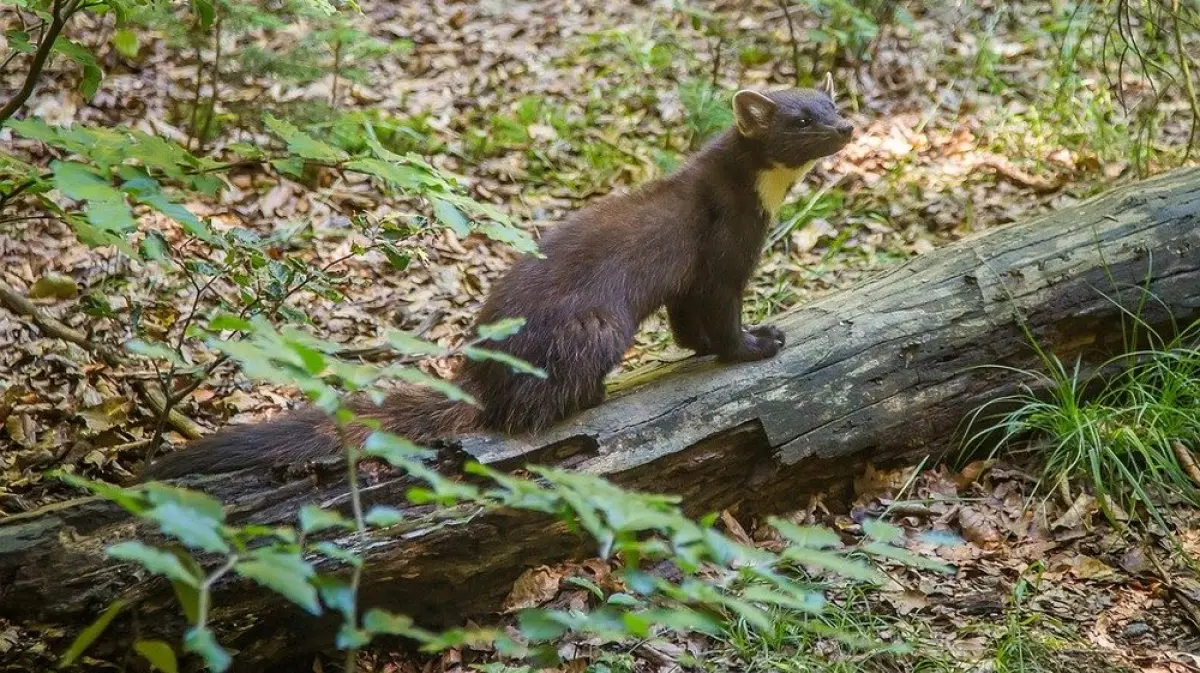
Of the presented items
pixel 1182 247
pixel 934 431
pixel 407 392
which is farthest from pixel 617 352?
pixel 1182 247

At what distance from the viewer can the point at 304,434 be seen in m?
4.30

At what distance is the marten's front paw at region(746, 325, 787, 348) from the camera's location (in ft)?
16.8

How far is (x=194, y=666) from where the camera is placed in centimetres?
395

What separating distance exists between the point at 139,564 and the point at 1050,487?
12.8 feet

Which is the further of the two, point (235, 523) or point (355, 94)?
point (355, 94)

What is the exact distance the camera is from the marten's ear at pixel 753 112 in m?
5.52

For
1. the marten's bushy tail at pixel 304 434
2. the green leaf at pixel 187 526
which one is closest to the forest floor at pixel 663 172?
the marten's bushy tail at pixel 304 434

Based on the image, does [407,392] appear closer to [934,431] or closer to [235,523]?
[235,523]

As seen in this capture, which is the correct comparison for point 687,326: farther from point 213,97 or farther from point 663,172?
point 213,97

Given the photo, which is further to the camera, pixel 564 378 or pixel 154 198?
pixel 564 378

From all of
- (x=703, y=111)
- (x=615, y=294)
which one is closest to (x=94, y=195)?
(x=615, y=294)

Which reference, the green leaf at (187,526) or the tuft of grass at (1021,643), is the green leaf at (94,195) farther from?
the tuft of grass at (1021,643)

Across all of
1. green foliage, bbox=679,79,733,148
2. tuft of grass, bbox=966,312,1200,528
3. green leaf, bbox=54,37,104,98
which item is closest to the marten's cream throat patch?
tuft of grass, bbox=966,312,1200,528

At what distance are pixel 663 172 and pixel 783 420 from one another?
11.7 ft
